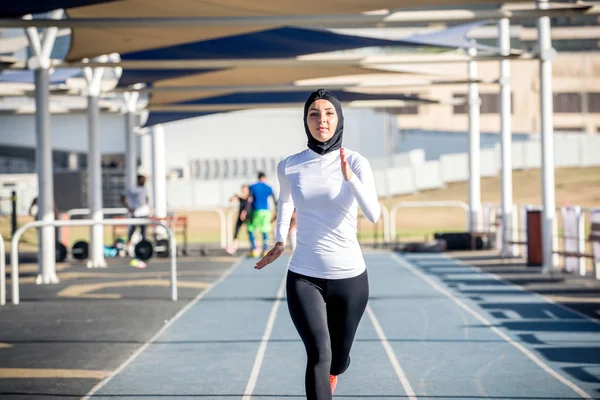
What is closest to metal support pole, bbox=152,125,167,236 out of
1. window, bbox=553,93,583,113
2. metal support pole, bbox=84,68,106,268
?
metal support pole, bbox=84,68,106,268

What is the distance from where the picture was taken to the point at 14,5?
12516mm

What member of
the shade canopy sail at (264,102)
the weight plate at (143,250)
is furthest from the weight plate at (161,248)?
the shade canopy sail at (264,102)

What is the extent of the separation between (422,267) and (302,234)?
17.4 m

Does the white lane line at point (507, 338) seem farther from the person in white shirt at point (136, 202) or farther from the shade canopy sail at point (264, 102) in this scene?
the person in white shirt at point (136, 202)

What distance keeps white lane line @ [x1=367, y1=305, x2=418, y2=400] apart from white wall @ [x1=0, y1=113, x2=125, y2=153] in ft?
137

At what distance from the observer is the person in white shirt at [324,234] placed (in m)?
6.12

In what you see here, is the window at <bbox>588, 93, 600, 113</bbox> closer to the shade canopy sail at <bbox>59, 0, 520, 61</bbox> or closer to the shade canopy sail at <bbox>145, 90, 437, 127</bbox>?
the shade canopy sail at <bbox>145, 90, 437, 127</bbox>

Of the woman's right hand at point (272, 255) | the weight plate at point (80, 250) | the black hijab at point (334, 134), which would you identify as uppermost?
the black hijab at point (334, 134)

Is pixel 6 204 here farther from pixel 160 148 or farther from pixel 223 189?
pixel 160 148

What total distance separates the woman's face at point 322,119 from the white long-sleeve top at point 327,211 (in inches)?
5.0

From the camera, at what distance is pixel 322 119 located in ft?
20.0

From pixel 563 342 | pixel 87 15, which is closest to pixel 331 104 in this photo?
pixel 563 342

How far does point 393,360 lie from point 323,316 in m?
4.57

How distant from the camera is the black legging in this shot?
6.11m
